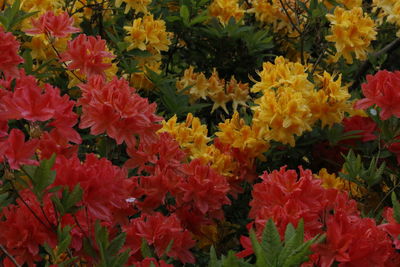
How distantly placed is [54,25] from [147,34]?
494 mm

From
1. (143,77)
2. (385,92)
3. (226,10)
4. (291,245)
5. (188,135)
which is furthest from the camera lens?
(226,10)

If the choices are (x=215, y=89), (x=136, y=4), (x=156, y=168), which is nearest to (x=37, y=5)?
(x=136, y=4)

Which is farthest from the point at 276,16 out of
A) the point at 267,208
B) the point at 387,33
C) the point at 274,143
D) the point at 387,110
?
the point at 267,208

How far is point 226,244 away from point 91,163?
93 cm

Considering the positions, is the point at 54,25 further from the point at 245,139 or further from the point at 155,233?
the point at 155,233

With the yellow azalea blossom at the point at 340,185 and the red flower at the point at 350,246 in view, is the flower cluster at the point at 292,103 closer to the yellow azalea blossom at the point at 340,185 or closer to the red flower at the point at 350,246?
the yellow azalea blossom at the point at 340,185

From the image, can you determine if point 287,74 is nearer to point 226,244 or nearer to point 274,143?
point 274,143

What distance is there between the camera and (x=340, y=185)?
7.80 feet

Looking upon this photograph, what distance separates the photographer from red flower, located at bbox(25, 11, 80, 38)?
2428 mm

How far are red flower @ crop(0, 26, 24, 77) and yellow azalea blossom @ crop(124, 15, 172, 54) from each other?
936mm

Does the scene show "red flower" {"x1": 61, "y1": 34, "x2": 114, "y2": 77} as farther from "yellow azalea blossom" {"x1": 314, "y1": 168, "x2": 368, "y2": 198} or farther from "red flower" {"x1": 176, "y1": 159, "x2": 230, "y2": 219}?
"yellow azalea blossom" {"x1": 314, "y1": 168, "x2": 368, "y2": 198}

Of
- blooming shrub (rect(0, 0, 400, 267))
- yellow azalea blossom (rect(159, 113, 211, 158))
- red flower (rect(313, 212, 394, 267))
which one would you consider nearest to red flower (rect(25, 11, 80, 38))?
blooming shrub (rect(0, 0, 400, 267))

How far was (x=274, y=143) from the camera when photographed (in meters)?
2.49

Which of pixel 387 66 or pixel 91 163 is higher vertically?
pixel 91 163
